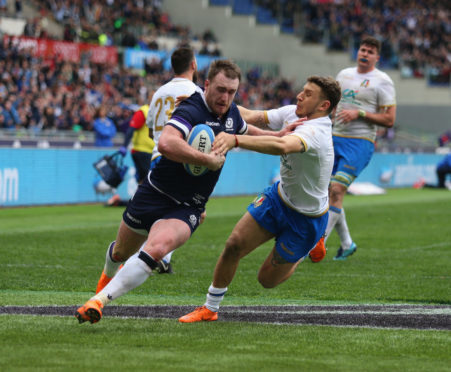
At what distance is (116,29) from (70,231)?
21968 millimetres

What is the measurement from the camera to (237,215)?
18.3 m

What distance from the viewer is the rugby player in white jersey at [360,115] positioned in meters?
11.3

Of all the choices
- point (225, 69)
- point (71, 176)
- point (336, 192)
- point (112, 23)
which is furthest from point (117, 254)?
point (112, 23)

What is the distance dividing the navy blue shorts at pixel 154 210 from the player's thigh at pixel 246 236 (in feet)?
1.10

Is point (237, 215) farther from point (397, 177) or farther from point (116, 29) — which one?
point (116, 29)

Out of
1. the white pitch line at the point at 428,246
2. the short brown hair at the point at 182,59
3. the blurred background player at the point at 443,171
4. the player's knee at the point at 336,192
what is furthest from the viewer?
the blurred background player at the point at 443,171

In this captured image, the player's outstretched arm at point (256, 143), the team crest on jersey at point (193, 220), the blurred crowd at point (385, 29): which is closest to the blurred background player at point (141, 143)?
the team crest on jersey at point (193, 220)

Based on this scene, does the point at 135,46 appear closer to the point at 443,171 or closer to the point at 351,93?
the point at 443,171

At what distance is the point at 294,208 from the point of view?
7.07 metres

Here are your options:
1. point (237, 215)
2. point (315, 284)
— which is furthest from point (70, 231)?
point (315, 284)

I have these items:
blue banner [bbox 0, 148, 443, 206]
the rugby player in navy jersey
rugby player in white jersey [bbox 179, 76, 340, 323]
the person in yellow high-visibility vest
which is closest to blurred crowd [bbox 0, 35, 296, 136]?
blue banner [bbox 0, 148, 443, 206]

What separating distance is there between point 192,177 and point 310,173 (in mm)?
976

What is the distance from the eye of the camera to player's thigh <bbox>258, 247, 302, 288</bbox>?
726 cm

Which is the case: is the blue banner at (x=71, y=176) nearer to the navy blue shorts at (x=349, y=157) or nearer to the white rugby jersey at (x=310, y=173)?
the navy blue shorts at (x=349, y=157)
